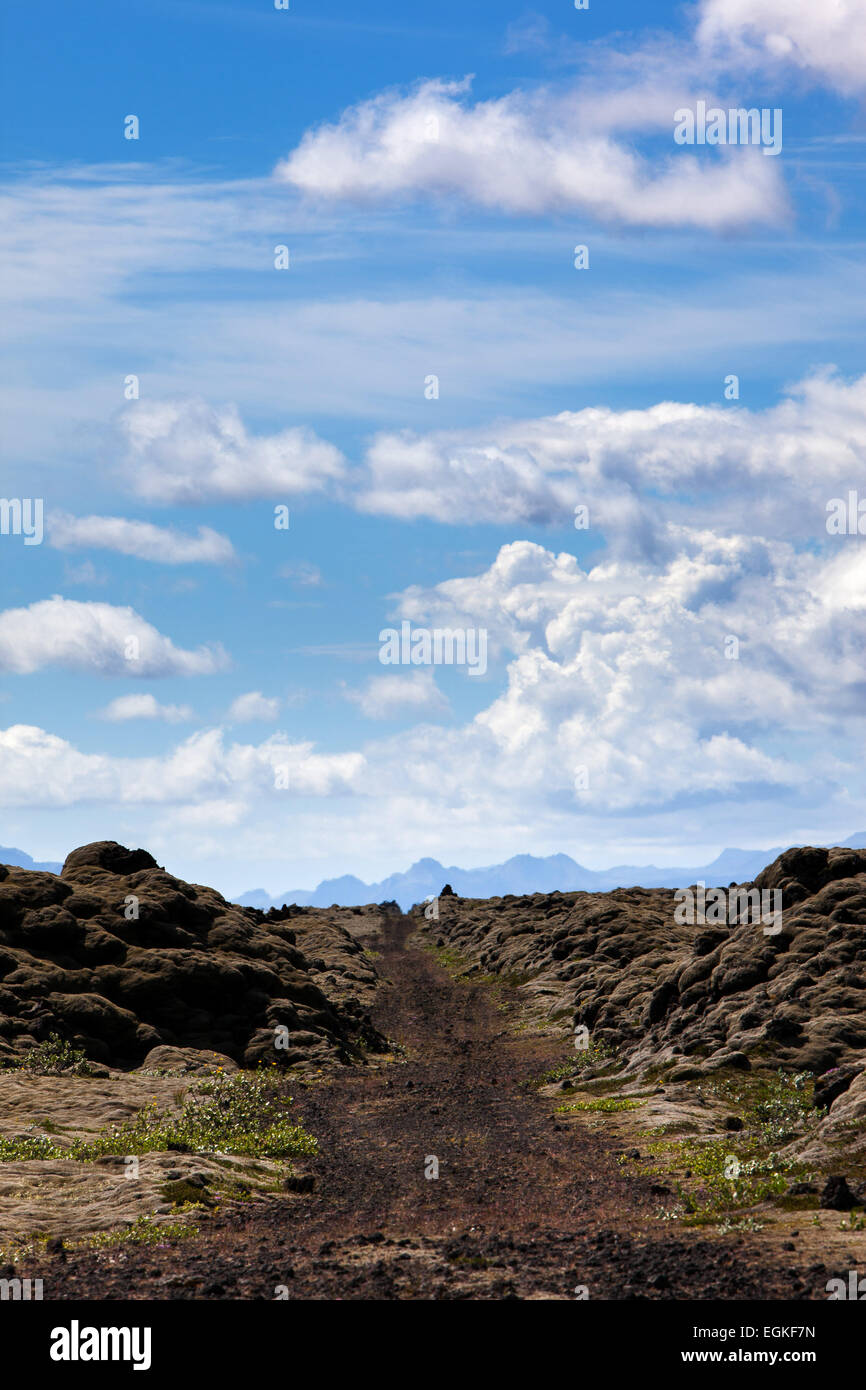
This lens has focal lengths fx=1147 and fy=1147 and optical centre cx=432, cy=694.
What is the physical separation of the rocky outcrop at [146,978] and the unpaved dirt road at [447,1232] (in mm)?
6873

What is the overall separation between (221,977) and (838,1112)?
27435 millimetres

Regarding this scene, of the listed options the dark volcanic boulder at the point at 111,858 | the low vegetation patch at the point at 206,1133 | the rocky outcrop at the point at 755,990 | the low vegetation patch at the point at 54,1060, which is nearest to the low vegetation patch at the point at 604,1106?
the rocky outcrop at the point at 755,990

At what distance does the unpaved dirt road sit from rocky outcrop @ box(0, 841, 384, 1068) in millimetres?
6873

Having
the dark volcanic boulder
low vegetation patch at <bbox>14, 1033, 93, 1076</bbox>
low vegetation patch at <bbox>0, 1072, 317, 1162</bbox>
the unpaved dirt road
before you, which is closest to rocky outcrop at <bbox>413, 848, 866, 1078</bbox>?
the unpaved dirt road

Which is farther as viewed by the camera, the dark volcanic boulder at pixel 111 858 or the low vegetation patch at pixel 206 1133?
the dark volcanic boulder at pixel 111 858

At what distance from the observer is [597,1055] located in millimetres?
41375

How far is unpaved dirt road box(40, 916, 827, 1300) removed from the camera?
15.9 m

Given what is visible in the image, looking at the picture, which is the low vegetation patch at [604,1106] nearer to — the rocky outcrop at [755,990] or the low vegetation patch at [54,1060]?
the rocky outcrop at [755,990]

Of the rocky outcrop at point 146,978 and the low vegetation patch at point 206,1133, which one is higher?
the rocky outcrop at point 146,978

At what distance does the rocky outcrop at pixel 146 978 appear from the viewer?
40.3 meters

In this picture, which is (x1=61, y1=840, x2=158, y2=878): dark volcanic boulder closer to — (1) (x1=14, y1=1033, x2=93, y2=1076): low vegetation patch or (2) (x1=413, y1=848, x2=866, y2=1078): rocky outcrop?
(1) (x1=14, y1=1033, x2=93, y2=1076): low vegetation patch
